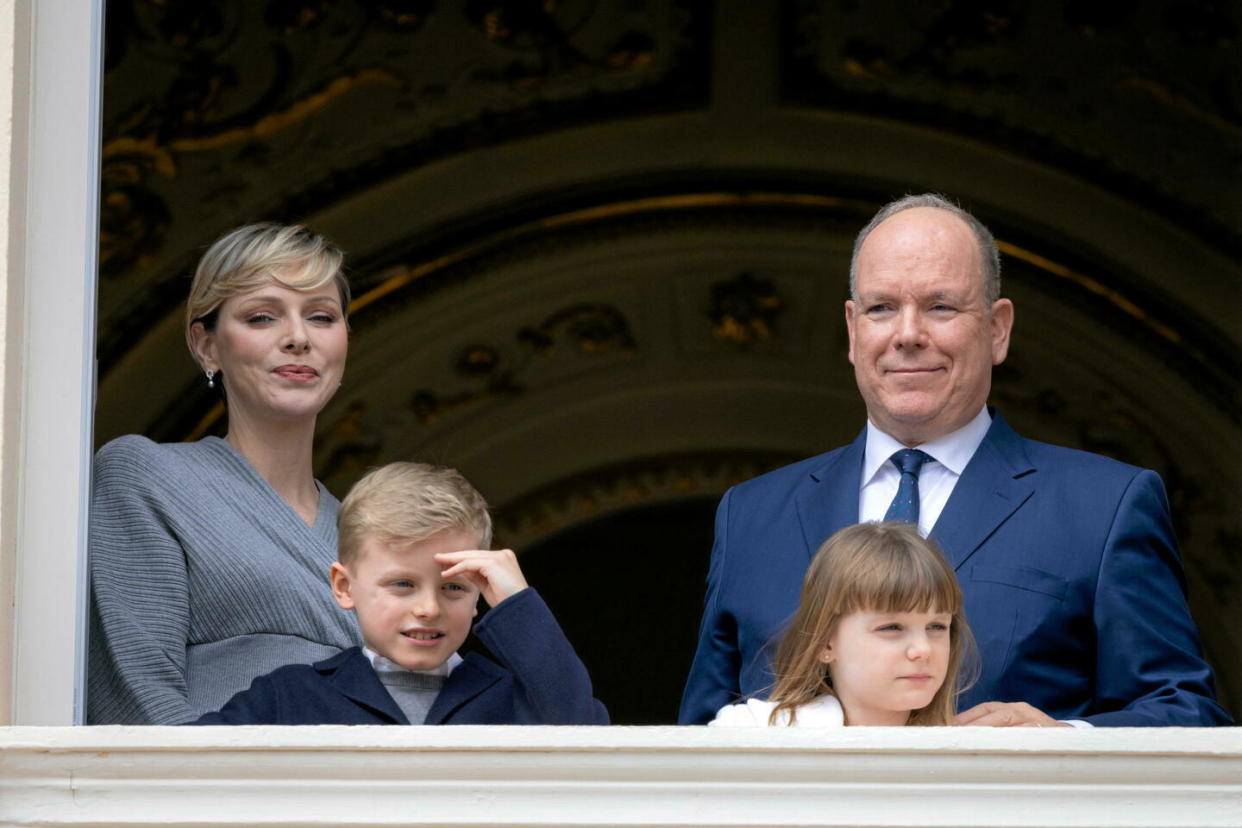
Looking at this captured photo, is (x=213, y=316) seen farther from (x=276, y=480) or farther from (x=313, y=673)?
(x=313, y=673)

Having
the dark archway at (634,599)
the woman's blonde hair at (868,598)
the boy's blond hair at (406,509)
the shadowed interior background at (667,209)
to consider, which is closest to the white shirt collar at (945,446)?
the woman's blonde hair at (868,598)

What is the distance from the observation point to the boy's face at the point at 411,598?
8.81 feet

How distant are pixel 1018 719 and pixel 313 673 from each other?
769mm

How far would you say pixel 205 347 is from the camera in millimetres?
3115

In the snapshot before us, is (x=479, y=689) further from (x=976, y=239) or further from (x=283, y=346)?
(x=976, y=239)

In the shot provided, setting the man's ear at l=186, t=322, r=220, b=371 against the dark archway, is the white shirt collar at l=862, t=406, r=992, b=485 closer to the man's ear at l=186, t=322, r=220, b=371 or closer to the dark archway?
the man's ear at l=186, t=322, r=220, b=371

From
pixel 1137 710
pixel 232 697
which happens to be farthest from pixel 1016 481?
pixel 232 697

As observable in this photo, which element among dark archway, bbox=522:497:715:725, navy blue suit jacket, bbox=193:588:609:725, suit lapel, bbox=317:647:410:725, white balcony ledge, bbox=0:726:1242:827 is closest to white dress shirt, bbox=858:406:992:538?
navy blue suit jacket, bbox=193:588:609:725

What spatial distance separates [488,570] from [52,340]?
508 millimetres

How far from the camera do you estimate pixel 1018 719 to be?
260 cm

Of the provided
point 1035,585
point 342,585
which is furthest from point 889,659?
point 342,585

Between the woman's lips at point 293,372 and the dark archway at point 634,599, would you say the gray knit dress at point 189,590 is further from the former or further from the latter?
the dark archway at point 634,599

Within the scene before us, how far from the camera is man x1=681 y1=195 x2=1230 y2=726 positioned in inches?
110

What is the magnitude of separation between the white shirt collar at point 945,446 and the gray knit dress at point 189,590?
0.67m
